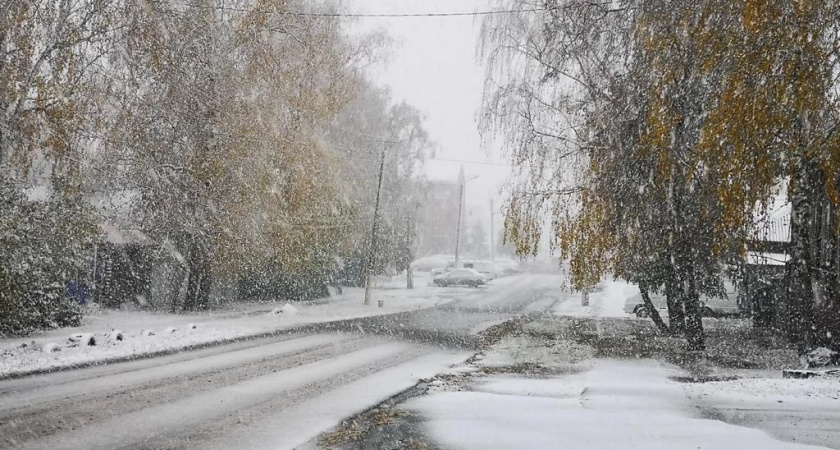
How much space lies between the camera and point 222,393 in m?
9.33

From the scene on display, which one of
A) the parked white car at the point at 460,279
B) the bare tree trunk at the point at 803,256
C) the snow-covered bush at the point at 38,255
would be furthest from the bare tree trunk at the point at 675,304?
the parked white car at the point at 460,279

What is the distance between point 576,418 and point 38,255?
494 inches

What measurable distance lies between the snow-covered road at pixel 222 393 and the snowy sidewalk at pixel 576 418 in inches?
53.2

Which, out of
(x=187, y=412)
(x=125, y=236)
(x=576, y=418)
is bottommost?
(x=187, y=412)

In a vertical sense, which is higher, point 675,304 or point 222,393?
point 675,304

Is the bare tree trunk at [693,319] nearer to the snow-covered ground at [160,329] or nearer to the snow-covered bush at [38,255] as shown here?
the snow-covered ground at [160,329]

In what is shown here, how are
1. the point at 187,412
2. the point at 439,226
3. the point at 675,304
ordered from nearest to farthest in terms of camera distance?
the point at 187,412 < the point at 675,304 < the point at 439,226

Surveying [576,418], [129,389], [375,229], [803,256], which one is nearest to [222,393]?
[129,389]

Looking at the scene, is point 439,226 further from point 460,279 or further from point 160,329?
point 160,329

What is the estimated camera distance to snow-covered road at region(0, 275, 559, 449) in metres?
6.95

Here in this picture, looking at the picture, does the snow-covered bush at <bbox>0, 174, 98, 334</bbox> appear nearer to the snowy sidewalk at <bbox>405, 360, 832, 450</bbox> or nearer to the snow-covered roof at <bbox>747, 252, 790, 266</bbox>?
the snowy sidewalk at <bbox>405, 360, 832, 450</bbox>

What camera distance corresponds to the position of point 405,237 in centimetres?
3884

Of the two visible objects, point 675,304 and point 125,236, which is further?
point 125,236

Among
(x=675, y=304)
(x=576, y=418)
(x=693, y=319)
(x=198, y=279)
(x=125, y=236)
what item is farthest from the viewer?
(x=125, y=236)
